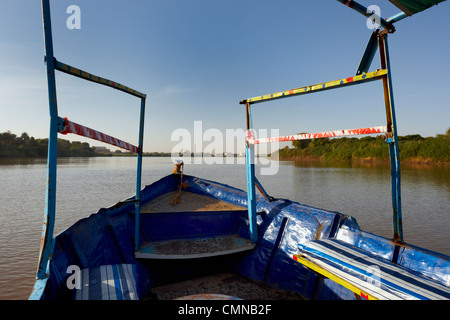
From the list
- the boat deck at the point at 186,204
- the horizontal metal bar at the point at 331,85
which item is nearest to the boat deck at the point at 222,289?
the boat deck at the point at 186,204

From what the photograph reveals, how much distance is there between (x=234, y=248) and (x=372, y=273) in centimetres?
230

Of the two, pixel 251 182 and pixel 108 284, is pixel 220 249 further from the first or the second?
pixel 108 284

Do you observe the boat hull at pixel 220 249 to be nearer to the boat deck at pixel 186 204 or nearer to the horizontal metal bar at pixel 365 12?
the boat deck at pixel 186 204

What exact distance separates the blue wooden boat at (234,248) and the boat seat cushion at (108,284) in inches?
0.4

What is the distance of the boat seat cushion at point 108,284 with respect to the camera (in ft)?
7.08

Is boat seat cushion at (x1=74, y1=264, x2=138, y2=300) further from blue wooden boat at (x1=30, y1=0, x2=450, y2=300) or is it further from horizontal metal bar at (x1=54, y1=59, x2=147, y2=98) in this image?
horizontal metal bar at (x1=54, y1=59, x2=147, y2=98)

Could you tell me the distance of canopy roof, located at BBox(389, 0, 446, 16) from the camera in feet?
7.30

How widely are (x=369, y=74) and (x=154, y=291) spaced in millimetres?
3972

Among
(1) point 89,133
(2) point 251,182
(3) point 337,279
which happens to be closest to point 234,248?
(2) point 251,182

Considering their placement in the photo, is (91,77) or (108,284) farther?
(91,77)

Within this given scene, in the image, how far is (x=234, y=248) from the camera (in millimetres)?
4086

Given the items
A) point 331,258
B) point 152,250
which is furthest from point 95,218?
point 331,258

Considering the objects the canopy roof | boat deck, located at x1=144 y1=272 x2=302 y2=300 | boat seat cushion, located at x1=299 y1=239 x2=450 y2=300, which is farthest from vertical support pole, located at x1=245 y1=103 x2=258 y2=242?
the canopy roof
